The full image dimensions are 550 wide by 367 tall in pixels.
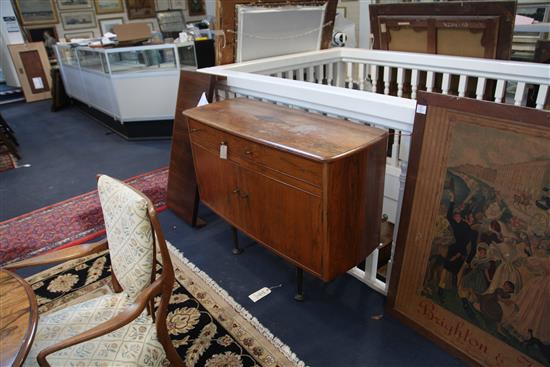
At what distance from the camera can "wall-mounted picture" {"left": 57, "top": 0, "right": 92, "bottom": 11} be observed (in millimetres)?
7809

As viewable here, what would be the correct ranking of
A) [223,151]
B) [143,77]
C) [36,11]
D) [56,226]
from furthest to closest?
[36,11] → [143,77] → [56,226] → [223,151]

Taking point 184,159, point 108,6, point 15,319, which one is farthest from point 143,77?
point 108,6

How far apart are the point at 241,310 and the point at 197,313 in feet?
0.78

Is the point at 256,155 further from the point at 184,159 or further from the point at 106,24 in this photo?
the point at 106,24

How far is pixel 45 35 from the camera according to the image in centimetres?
750

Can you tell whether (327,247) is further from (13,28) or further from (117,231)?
(13,28)

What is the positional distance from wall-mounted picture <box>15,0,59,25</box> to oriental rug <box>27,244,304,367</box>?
282 inches

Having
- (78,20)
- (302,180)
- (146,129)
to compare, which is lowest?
(146,129)

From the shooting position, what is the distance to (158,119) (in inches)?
188

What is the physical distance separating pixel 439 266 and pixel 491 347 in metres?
0.36

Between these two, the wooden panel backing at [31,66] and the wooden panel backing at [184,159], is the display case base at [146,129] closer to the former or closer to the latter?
the wooden panel backing at [184,159]

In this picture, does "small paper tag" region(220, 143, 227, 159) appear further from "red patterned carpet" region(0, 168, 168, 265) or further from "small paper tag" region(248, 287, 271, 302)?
"red patterned carpet" region(0, 168, 168, 265)

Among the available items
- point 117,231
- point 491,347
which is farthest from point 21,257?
point 491,347

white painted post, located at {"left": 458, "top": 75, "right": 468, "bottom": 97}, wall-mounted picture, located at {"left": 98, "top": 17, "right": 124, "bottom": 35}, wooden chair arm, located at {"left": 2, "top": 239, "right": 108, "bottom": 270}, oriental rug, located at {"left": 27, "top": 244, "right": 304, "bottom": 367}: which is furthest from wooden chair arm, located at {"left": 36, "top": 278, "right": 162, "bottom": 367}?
wall-mounted picture, located at {"left": 98, "top": 17, "right": 124, "bottom": 35}
